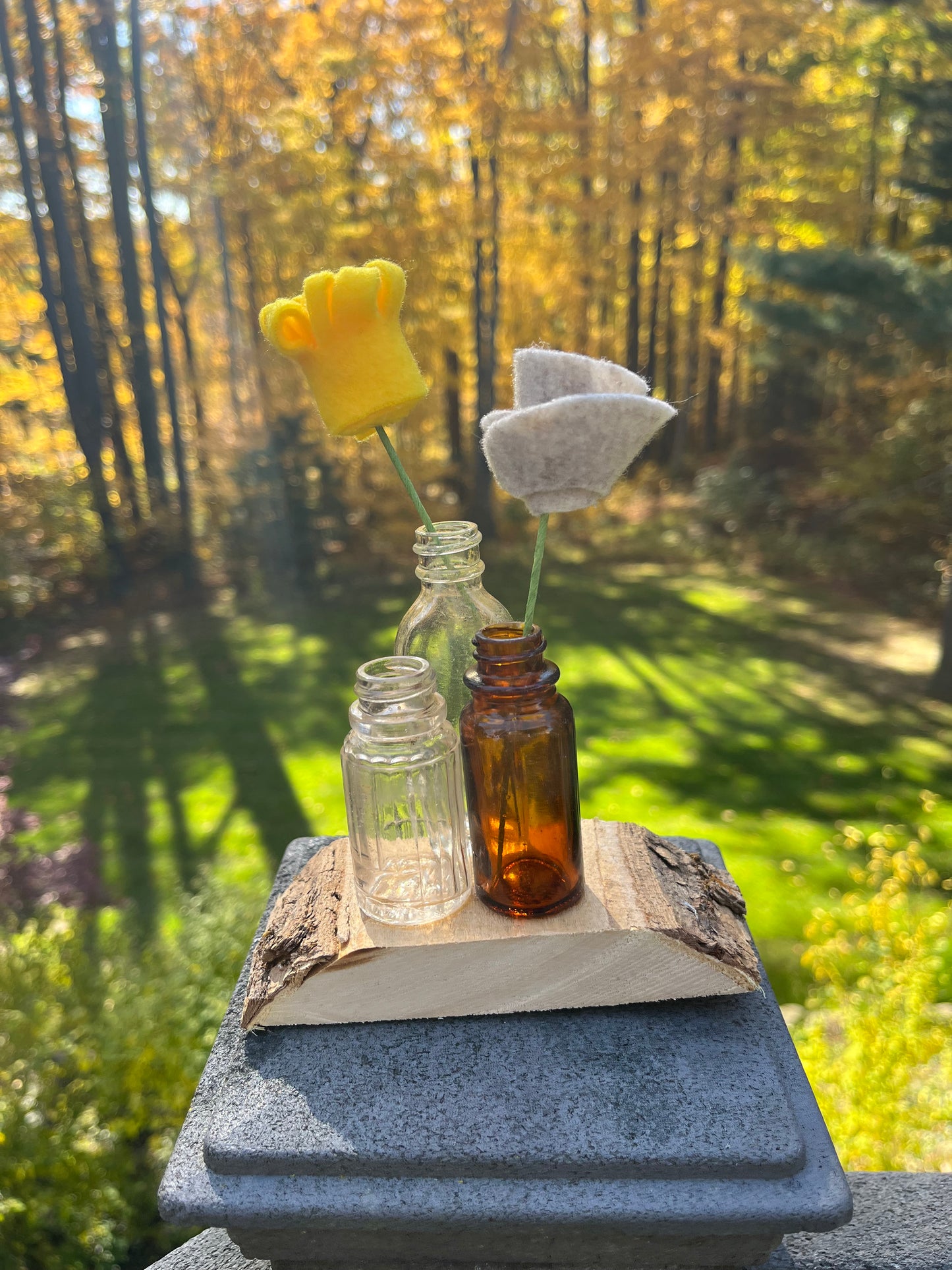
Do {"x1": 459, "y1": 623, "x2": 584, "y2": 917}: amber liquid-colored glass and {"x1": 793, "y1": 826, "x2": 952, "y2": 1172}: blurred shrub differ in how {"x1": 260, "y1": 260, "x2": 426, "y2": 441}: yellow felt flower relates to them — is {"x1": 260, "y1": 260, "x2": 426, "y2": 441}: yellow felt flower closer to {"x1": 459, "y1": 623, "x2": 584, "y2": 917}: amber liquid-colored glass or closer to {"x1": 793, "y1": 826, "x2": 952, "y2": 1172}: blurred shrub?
{"x1": 459, "y1": 623, "x2": 584, "y2": 917}: amber liquid-colored glass

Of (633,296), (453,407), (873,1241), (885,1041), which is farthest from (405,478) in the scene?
(633,296)

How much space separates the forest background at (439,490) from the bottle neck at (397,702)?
1.45 m

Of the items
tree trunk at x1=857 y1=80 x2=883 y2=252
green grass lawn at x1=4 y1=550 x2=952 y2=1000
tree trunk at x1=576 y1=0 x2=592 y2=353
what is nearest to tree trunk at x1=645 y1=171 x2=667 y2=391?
tree trunk at x1=576 y1=0 x2=592 y2=353

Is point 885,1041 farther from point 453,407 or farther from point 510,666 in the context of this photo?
point 453,407

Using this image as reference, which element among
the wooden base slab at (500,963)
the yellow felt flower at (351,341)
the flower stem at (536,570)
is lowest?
the wooden base slab at (500,963)

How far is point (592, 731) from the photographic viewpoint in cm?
472

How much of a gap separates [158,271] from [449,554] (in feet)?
26.1

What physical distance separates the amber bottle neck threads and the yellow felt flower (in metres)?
0.28

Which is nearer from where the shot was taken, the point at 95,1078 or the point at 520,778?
the point at 520,778

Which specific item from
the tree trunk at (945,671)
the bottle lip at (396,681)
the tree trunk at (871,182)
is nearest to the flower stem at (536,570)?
the bottle lip at (396,681)

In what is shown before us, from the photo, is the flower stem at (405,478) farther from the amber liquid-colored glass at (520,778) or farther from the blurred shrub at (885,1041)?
the blurred shrub at (885,1041)

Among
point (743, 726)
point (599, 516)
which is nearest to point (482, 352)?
point (599, 516)

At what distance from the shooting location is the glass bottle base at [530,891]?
944mm

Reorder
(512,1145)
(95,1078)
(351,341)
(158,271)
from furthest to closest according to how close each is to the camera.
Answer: (158,271), (95,1078), (351,341), (512,1145)
